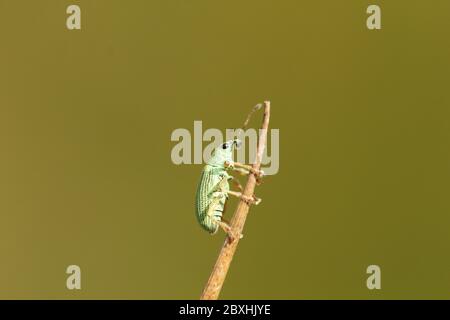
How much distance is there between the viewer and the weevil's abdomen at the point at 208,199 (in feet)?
9.62

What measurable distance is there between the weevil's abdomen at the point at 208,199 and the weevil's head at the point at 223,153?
0.05 metres

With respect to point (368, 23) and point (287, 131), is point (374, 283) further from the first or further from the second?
point (368, 23)

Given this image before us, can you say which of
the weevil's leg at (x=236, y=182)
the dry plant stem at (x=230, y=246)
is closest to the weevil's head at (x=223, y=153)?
the weevil's leg at (x=236, y=182)

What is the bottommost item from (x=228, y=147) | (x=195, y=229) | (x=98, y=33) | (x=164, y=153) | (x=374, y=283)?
(x=374, y=283)

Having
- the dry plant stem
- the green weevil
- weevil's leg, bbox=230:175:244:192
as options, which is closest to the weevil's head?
the green weevil

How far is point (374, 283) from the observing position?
15.9ft

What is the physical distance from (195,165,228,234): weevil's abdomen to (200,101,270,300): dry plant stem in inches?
31.7

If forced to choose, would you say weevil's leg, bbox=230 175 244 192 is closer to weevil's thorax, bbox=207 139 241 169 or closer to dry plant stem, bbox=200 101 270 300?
weevil's thorax, bbox=207 139 241 169

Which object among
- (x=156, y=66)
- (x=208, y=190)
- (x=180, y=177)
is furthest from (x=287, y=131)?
(x=208, y=190)

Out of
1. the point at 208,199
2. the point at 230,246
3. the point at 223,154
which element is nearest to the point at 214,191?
the point at 208,199

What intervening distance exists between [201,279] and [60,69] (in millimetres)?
2905

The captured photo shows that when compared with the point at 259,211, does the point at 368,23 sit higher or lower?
higher

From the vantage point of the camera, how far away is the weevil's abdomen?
293 cm

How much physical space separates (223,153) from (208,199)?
0.29 metres
